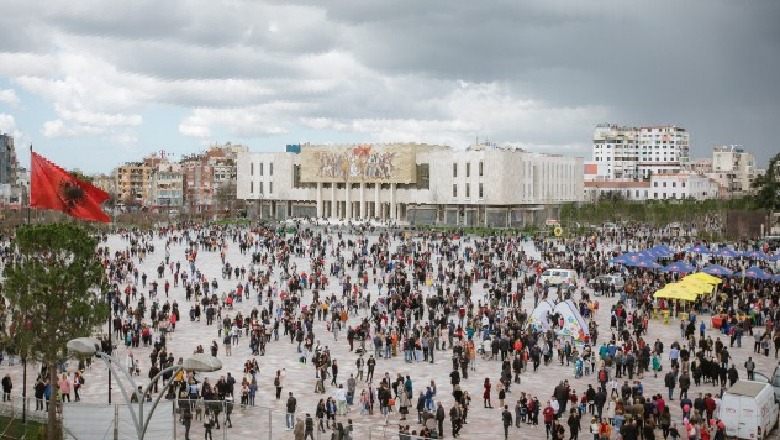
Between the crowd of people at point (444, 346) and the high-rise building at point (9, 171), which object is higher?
the high-rise building at point (9, 171)

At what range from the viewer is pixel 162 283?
4475 cm

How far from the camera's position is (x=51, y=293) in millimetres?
19688

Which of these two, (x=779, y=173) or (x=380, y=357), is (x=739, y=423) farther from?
(x=779, y=173)

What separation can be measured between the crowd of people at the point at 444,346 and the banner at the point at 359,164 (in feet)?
165

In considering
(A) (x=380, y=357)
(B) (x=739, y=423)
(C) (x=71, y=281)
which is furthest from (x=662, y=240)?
(C) (x=71, y=281)

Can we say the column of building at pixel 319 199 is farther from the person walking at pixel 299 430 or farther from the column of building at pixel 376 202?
the person walking at pixel 299 430

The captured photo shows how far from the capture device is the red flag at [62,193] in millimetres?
19562

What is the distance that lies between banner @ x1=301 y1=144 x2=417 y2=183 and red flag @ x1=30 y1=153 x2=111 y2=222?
81.7 meters

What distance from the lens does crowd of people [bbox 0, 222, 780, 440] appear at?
20438mm

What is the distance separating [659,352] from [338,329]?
1171 cm

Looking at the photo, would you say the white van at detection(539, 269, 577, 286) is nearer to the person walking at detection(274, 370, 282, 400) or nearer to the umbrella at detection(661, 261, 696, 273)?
the umbrella at detection(661, 261, 696, 273)

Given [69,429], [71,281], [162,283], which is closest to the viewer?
[69,429]

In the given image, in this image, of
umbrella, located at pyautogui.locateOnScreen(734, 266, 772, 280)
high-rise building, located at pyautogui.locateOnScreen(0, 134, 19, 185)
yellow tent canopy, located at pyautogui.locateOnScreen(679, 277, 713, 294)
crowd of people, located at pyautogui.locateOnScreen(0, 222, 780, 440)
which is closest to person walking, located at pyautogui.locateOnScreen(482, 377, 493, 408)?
crowd of people, located at pyautogui.locateOnScreen(0, 222, 780, 440)

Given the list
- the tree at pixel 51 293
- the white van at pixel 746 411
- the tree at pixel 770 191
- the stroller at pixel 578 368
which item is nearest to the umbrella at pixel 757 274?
the stroller at pixel 578 368
